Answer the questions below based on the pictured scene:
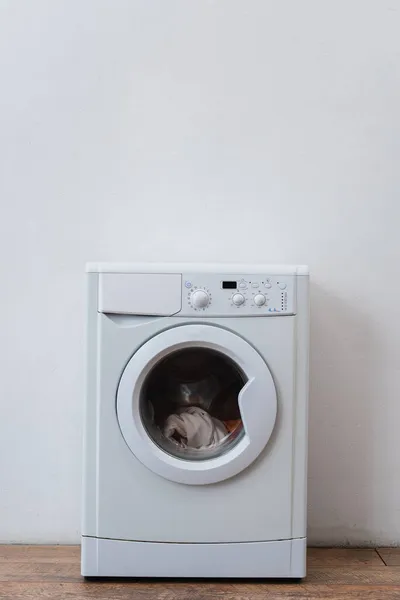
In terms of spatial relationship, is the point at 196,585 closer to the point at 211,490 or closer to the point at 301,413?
the point at 211,490

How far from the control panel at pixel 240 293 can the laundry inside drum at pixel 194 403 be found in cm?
12

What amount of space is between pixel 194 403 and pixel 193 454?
143mm

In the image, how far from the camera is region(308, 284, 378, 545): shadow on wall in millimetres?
2186

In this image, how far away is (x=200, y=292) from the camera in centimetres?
181

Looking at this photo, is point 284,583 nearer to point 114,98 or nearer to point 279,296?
point 279,296

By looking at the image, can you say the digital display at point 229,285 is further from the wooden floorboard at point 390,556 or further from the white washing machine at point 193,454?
the wooden floorboard at point 390,556

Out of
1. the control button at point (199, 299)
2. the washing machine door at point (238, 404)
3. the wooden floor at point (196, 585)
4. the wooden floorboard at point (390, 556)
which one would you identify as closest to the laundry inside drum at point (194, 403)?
the washing machine door at point (238, 404)

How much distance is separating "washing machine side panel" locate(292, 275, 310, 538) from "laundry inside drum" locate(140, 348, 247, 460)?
0.47 feet

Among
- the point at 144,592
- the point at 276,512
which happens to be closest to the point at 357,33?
the point at 276,512

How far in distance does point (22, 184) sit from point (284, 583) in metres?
1.35

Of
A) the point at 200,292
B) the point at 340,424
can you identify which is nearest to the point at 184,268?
the point at 200,292

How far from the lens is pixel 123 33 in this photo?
218cm

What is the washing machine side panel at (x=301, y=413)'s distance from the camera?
184 cm

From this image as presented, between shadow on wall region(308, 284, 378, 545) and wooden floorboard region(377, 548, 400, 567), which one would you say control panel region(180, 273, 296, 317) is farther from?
wooden floorboard region(377, 548, 400, 567)
